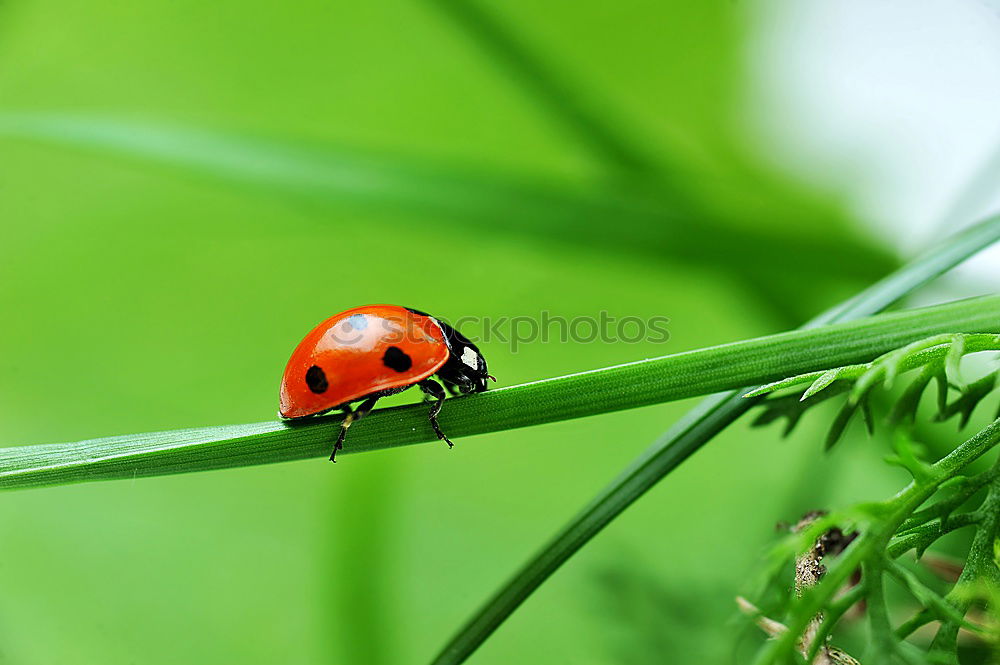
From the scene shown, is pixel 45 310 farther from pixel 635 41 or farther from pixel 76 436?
pixel 635 41

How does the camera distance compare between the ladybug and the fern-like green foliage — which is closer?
the fern-like green foliage

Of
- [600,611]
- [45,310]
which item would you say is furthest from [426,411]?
[45,310]

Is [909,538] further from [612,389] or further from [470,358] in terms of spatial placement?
[470,358]

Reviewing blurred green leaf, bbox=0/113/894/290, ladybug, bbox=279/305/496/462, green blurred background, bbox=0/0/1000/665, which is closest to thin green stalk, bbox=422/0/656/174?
green blurred background, bbox=0/0/1000/665

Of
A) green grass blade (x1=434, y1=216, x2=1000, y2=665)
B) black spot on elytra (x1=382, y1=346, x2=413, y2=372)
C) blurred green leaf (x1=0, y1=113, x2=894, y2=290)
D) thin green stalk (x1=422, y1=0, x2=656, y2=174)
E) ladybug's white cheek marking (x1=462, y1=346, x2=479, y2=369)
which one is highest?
thin green stalk (x1=422, y1=0, x2=656, y2=174)

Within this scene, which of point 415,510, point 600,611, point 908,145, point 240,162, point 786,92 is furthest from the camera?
point 786,92

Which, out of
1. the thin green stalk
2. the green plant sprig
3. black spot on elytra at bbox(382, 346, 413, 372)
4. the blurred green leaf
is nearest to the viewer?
the green plant sprig

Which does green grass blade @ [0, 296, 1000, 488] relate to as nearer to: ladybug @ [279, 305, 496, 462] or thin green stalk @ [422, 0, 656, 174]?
ladybug @ [279, 305, 496, 462]
